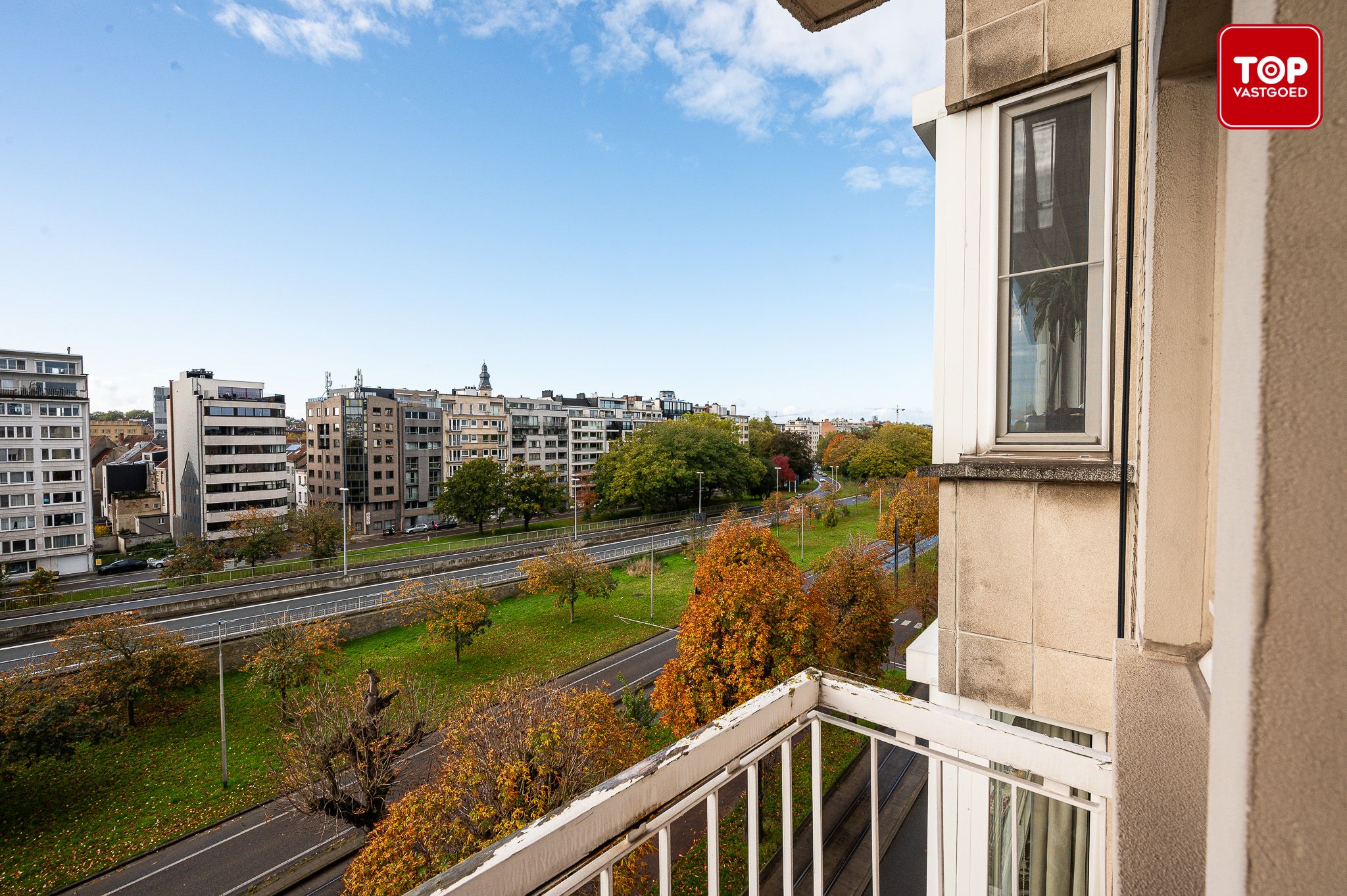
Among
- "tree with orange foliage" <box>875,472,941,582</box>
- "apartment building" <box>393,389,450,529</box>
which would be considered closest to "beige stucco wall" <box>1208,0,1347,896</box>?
"tree with orange foliage" <box>875,472,941,582</box>

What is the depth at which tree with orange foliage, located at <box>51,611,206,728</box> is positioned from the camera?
12312mm

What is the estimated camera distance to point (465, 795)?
694 centimetres

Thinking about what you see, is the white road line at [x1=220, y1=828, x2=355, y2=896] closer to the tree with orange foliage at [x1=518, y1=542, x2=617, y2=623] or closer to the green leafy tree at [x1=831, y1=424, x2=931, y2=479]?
the tree with orange foliage at [x1=518, y1=542, x2=617, y2=623]

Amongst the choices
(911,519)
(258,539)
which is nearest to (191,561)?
(258,539)

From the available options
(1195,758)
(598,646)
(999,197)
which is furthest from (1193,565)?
(598,646)

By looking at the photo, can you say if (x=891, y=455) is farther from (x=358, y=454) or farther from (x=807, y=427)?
(x=807, y=427)

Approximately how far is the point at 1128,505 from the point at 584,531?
1321 inches

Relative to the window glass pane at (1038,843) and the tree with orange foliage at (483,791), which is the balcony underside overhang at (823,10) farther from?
the tree with orange foliage at (483,791)

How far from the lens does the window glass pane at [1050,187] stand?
2.27 metres

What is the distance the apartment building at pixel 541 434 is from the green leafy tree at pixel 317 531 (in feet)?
67.8

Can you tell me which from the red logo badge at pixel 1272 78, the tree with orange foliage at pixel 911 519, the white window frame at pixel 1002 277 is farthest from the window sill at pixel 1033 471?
the tree with orange foliage at pixel 911 519

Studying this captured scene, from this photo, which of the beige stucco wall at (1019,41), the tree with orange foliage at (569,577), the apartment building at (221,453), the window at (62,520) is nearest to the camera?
the beige stucco wall at (1019,41)

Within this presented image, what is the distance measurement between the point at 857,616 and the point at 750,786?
12.2m

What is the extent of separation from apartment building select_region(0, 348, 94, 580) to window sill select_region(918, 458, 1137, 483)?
37.5 meters
